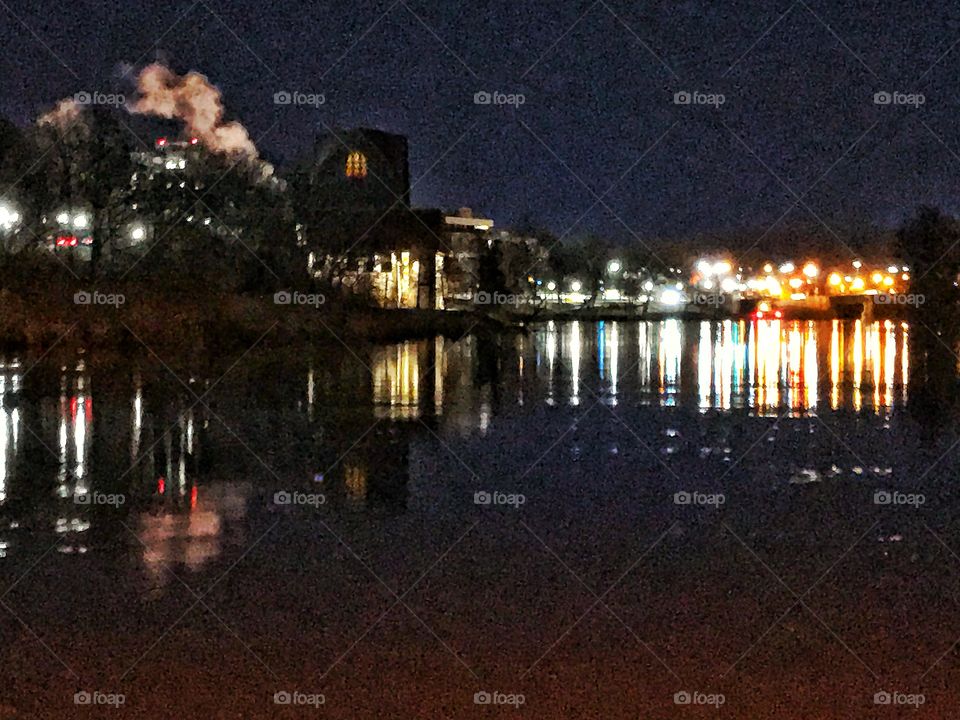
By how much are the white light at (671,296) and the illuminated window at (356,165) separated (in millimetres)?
70208

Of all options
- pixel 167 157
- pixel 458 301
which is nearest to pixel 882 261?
pixel 458 301

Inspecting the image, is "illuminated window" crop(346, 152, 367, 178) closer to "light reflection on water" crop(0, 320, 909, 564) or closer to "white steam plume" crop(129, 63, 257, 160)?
A: "white steam plume" crop(129, 63, 257, 160)

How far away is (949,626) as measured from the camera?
730 cm

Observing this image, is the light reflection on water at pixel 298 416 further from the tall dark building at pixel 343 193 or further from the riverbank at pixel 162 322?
the tall dark building at pixel 343 193

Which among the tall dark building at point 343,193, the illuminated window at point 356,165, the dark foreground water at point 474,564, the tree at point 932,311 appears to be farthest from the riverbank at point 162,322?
the tree at point 932,311

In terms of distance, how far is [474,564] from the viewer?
8844 millimetres

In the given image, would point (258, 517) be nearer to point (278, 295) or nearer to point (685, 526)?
point (685, 526)

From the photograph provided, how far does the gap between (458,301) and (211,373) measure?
5962 centimetres

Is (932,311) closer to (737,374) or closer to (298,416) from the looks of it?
(737,374)

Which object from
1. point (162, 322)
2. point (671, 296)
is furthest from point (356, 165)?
point (671, 296)

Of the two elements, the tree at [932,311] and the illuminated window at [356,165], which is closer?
the tree at [932,311]

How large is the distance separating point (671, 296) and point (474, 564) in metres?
120

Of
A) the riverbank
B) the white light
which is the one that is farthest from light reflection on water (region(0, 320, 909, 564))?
the white light

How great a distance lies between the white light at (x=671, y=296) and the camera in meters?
126
